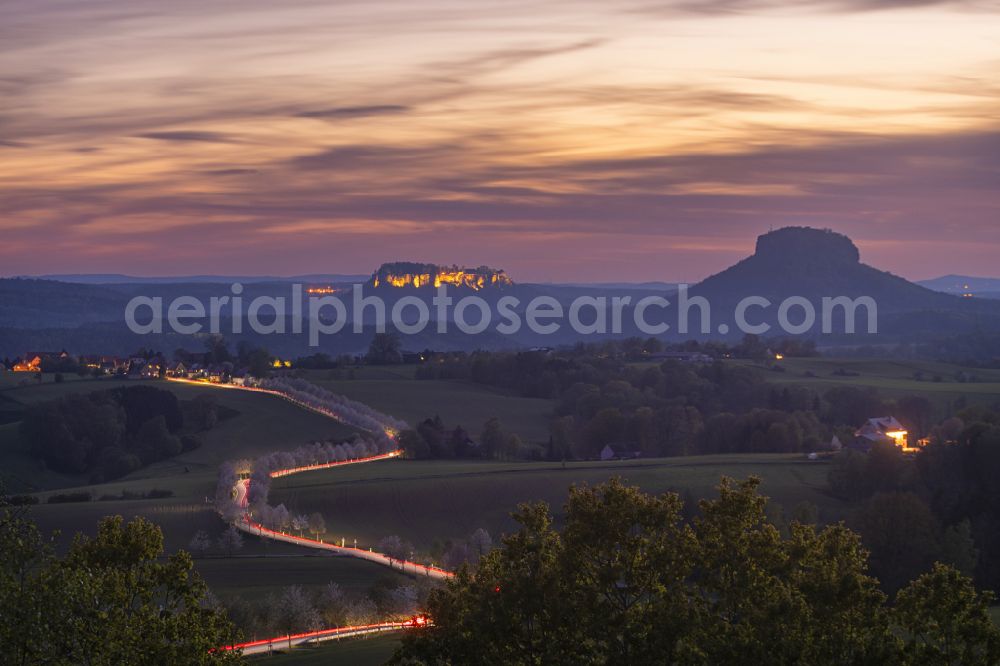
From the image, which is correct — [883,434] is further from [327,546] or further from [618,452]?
[327,546]

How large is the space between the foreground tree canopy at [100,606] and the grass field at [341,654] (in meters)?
13.8

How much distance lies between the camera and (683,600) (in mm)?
25375

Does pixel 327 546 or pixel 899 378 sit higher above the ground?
pixel 899 378

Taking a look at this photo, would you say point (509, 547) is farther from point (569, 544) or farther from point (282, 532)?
point (282, 532)

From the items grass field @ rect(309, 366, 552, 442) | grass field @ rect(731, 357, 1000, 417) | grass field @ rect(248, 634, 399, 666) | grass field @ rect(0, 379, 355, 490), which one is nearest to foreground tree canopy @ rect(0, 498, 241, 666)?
grass field @ rect(248, 634, 399, 666)

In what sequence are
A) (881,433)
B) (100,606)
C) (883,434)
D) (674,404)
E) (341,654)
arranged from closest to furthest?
(100,606) < (341,654) < (883,434) < (881,433) < (674,404)

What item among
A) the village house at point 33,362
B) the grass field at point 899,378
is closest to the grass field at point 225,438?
the village house at point 33,362

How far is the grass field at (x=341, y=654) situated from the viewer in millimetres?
40938

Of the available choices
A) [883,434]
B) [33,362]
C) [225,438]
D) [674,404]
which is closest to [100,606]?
[883,434]

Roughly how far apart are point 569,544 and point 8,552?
1109 centimetres

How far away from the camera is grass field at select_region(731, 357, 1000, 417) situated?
13862 cm

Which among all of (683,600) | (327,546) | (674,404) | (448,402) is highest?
(683,600)

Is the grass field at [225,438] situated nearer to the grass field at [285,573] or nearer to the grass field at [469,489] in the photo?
the grass field at [469,489]

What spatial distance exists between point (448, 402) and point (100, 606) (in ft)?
413
